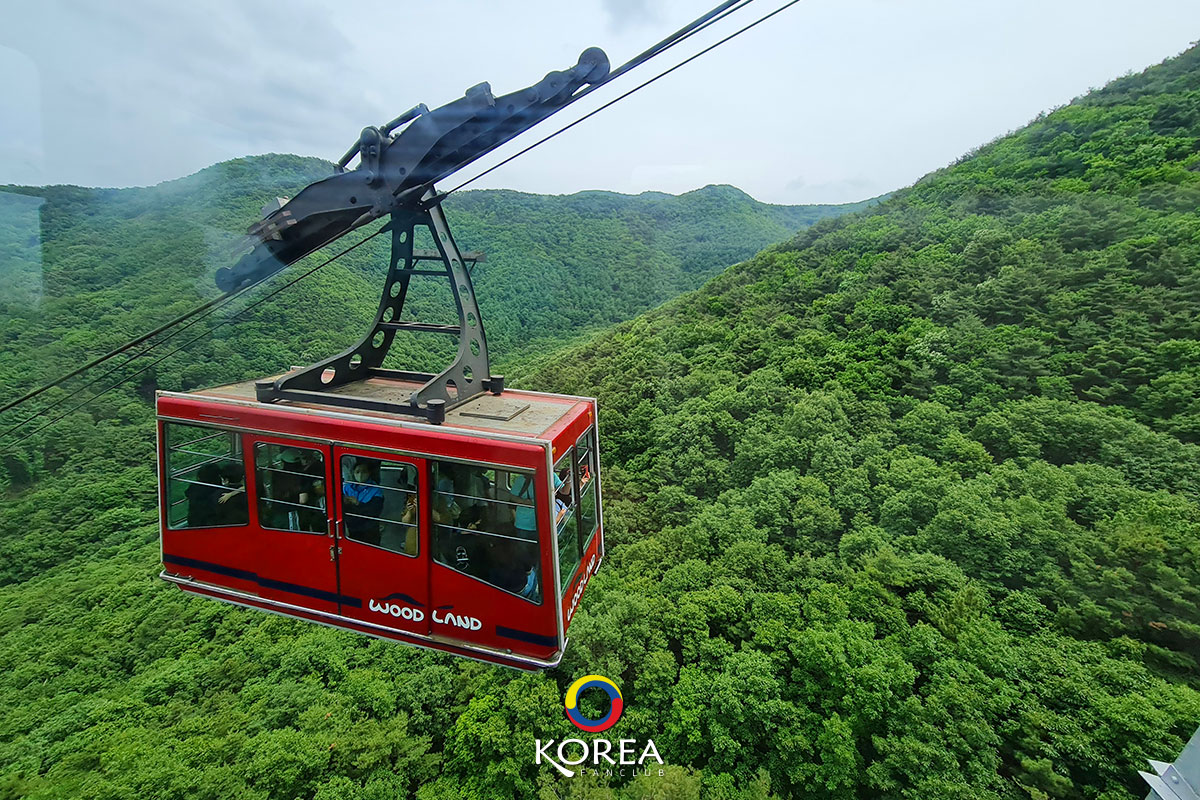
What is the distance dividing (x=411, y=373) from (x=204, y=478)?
2.01 m

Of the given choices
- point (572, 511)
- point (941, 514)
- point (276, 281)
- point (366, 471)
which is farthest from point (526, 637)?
point (276, 281)

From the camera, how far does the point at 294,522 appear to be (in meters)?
3.86

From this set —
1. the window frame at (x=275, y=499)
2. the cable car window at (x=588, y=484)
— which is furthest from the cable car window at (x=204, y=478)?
the cable car window at (x=588, y=484)

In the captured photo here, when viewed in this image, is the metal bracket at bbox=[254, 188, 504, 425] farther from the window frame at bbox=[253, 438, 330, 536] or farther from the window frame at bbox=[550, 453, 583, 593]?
the window frame at bbox=[550, 453, 583, 593]

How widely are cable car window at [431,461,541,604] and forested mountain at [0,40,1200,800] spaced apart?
21.9 feet

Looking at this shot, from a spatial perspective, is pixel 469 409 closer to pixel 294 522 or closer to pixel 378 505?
pixel 378 505

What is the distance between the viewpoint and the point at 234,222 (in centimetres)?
2653

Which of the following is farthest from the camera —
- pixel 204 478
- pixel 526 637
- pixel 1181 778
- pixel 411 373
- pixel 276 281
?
pixel 276 281

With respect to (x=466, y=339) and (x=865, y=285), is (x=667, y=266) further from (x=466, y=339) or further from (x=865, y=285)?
(x=466, y=339)

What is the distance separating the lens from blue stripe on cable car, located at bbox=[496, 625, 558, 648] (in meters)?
3.40

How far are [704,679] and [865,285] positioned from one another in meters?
16.5

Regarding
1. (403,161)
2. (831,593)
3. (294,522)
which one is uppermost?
(403,161)

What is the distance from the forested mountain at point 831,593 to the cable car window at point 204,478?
23.3 feet

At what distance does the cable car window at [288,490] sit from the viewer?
379 cm
